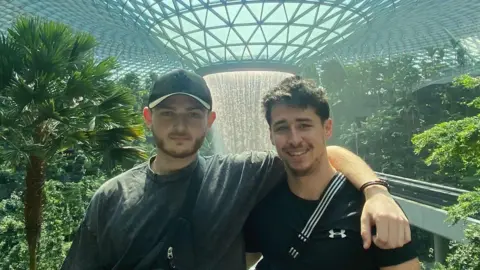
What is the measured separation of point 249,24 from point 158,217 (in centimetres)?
2990

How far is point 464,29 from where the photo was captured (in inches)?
1372

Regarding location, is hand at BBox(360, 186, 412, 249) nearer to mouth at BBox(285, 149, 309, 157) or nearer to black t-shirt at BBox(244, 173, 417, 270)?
black t-shirt at BBox(244, 173, 417, 270)

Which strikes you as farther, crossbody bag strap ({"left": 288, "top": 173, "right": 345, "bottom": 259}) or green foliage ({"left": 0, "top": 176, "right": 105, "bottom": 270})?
green foliage ({"left": 0, "top": 176, "right": 105, "bottom": 270})

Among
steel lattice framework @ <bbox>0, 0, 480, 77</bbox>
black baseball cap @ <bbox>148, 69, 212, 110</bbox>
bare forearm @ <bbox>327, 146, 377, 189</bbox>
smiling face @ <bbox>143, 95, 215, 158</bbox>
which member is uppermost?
steel lattice framework @ <bbox>0, 0, 480, 77</bbox>

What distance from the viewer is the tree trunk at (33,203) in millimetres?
6719

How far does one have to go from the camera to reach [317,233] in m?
2.37

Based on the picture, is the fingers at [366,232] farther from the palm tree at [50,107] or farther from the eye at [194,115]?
→ the palm tree at [50,107]

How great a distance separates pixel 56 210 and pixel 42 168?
17.7 feet

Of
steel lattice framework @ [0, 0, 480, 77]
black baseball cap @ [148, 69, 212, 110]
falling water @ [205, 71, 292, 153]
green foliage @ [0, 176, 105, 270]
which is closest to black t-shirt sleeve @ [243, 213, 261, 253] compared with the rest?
black baseball cap @ [148, 69, 212, 110]

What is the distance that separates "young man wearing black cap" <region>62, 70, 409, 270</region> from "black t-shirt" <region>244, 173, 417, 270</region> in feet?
0.37

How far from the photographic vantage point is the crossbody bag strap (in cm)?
237

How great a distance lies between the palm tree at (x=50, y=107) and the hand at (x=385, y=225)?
5.88m

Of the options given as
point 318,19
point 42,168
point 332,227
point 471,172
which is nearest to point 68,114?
point 42,168

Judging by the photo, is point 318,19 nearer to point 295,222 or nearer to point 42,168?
point 42,168
